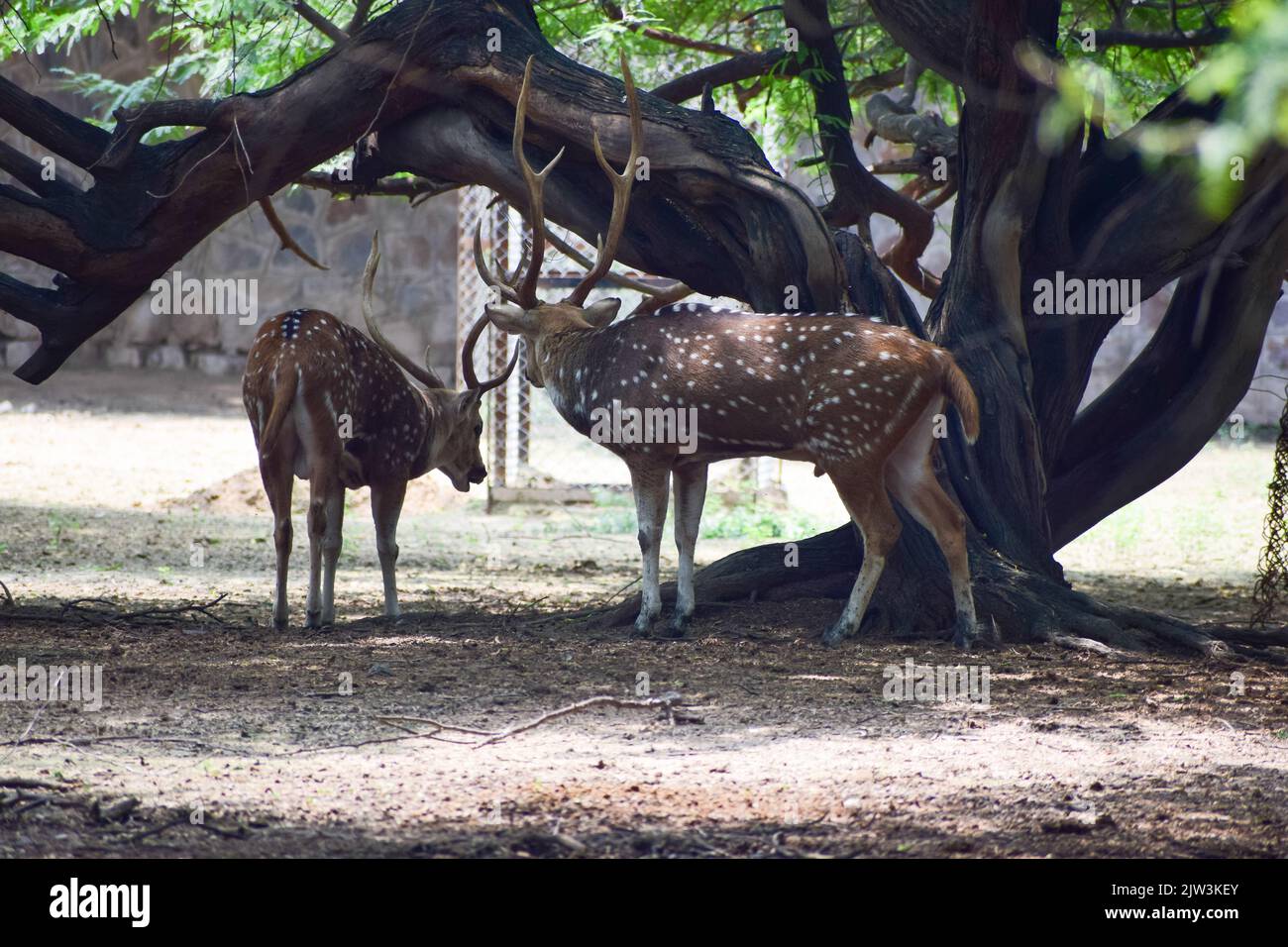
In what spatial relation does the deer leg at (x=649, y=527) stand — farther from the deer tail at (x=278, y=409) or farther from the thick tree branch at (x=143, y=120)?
the thick tree branch at (x=143, y=120)

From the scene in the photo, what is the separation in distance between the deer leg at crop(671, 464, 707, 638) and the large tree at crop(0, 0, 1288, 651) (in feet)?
1.12

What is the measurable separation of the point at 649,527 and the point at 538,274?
4.19 feet

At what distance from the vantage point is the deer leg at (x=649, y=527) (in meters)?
6.96

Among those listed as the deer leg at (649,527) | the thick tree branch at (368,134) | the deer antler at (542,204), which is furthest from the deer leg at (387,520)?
the thick tree branch at (368,134)

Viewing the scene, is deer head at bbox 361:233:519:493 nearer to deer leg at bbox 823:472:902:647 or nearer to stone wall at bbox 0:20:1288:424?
deer leg at bbox 823:472:902:647

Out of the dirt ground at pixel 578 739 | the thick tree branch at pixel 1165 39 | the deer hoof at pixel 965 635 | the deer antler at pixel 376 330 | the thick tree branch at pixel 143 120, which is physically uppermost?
the thick tree branch at pixel 1165 39

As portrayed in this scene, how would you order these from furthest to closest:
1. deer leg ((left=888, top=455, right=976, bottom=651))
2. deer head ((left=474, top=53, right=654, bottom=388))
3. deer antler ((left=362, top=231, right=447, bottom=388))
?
deer antler ((left=362, top=231, right=447, bottom=388))
deer head ((left=474, top=53, right=654, bottom=388))
deer leg ((left=888, top=455, right=976, bottom=651))

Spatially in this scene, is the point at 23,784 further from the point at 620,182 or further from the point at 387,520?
the point at 620,182

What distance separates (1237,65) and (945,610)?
4.63m

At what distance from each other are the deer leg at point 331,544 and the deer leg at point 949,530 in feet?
8.56

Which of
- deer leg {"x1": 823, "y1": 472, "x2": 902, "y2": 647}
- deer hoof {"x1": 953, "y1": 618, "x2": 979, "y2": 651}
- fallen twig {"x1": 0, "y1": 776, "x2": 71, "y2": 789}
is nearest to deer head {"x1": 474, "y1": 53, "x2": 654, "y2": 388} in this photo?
deer leg {"x1": 823, "y1": 472, "x2": 902, "y2": 647}

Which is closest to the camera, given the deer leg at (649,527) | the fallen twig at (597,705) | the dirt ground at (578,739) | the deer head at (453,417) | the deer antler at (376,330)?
the dirt ground at (578,739)

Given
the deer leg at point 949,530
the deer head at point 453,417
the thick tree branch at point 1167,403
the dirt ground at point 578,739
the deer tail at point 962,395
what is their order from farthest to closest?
1. the deer head at point 453,417
2. the thick tree branch at point 1167,403
3. the deer leg at point 949,530
4. the deer tail at point 962,395
5. the dirt ground at point 578,739

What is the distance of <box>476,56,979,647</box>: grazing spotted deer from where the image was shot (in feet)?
21.2
